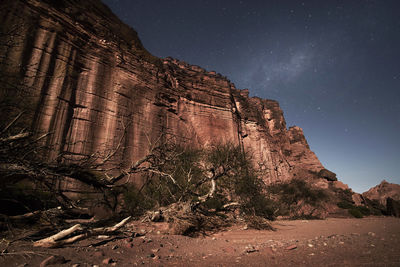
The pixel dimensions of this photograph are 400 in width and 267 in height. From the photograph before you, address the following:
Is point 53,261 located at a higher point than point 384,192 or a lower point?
lower

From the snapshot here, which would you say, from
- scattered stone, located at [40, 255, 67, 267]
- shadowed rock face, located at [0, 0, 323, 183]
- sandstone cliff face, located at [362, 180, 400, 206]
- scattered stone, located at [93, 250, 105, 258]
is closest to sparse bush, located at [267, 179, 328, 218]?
shadowed rock face, located at [0, 0, 323, 183]

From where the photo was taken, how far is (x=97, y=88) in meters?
14.4

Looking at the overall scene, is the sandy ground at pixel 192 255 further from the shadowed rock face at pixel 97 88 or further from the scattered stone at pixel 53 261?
the shadowed rock face at pixel 97 88

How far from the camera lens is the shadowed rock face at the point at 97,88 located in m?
10.8

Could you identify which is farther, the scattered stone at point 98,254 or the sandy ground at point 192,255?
the scattered stone at point 98,254

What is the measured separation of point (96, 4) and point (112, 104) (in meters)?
10.3

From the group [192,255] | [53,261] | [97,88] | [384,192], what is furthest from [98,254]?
[384,192]

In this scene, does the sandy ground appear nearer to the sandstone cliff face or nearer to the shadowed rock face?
the shadowed rock face

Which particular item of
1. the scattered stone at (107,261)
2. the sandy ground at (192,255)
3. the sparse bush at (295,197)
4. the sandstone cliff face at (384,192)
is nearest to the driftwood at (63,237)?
the sandy ground at (192,255)

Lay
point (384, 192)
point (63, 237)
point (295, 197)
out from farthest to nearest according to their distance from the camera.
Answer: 1. point (384, 192)
2. point (295, 197)
3. point (63, 237)

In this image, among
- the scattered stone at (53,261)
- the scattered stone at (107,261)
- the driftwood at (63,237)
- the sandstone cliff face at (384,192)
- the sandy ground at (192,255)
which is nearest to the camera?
the scattered stone at (53,261)

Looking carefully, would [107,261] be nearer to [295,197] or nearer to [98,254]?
[98,254]

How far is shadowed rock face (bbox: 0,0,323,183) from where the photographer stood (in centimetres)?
1084

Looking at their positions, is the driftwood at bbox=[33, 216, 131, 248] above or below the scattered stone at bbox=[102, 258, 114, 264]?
above
